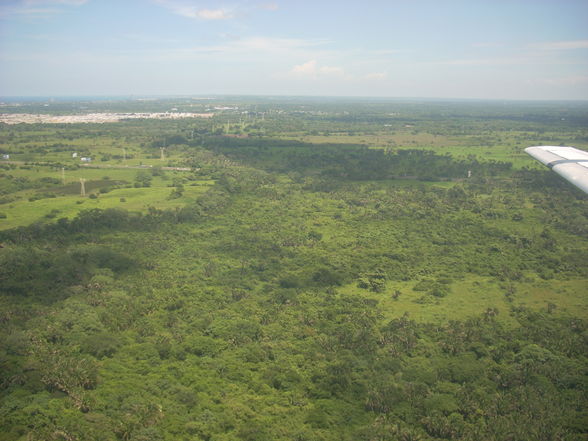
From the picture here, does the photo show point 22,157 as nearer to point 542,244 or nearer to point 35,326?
point 35,326

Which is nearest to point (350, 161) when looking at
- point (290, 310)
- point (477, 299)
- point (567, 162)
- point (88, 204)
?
point (88, 204)

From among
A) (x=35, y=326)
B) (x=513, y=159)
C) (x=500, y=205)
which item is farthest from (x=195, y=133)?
(x=35, y=326)

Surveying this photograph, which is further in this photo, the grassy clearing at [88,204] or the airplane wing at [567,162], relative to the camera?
the grassy clearing at [88,204]

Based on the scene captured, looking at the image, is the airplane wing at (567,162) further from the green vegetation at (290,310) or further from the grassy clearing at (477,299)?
the grassy clearing at (477,299)

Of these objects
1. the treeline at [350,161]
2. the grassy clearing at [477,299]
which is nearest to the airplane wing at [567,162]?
the grassy clearing at [477,299]

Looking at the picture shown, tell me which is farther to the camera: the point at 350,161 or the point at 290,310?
the point at 350,161

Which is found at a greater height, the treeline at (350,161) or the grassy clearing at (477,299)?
the treeline at (350,161)

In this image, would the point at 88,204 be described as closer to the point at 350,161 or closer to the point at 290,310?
the point at 290,310
